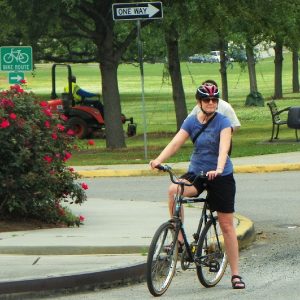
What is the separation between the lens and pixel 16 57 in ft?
72.8

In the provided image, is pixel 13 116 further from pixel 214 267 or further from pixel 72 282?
pixel 214 267

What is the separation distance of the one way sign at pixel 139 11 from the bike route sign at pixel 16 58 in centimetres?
218

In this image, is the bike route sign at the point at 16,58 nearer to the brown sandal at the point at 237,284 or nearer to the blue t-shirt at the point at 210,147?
the blue t-shirt at the point at 210,147

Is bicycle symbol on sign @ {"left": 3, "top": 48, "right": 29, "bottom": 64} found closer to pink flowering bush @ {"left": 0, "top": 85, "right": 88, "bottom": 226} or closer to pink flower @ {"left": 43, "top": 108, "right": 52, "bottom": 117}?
pink flowering bush @ {"left": 0, "top": 85, "right": 88, "bottom": 226}

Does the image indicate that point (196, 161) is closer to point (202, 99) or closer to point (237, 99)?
point (202, 99)

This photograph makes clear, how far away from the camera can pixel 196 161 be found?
30.6 feet

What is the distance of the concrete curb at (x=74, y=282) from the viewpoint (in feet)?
29.2

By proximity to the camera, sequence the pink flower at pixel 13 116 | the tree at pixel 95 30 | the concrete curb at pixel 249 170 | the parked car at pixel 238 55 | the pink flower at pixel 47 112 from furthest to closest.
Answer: the parked car at pixel 238 55 → the tree at pixel 95 30 → the concrete curb at pixel 249 170 → the pink flower at pixel 47 112 → the pink flower at pixel 13 116

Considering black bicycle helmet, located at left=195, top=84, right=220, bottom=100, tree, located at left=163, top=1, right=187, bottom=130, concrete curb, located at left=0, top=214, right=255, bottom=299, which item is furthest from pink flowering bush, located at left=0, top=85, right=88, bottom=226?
tree, located at left=163, top=1, right=187, bottom=130

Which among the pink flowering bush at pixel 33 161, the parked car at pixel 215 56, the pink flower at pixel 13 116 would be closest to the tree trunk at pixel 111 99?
the pink flowering bush at pixel 33 161

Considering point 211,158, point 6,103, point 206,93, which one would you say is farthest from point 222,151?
point 6,103

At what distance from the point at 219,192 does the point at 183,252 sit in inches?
23.1

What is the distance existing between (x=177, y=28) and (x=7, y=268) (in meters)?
18.7

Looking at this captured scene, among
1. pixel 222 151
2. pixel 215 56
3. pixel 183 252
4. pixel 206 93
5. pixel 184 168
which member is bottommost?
pixel 184 168
